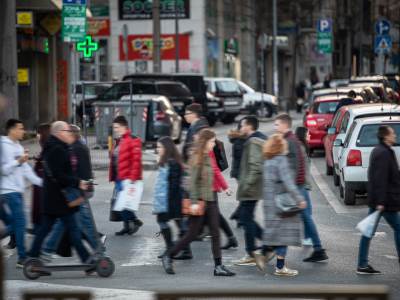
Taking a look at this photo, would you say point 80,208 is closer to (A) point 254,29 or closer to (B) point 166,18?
(B) point 166,18

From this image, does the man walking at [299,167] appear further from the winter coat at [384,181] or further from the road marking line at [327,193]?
the road marking line at [327,193]

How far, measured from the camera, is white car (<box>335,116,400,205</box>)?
18.3 m

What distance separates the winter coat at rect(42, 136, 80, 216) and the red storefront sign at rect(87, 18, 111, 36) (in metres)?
49.3

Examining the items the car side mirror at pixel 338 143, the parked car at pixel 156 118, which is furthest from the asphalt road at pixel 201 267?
the parked car at pixel 156 118

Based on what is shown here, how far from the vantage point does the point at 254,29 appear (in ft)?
233

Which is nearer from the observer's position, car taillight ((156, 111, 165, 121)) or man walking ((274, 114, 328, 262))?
man walking ((274, 114, 328, 262))

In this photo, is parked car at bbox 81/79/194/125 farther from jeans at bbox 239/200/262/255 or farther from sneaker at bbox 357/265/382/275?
sneaker at bbox 357/265/382/275

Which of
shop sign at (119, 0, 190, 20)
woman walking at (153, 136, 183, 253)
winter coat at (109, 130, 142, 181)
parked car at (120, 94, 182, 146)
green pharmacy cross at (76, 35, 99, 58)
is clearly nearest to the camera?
woman walking at (153, 136, 183, 253)

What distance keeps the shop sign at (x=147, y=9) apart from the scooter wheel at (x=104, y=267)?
1691 inches

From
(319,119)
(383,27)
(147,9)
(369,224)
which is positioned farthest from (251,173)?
(147,9)

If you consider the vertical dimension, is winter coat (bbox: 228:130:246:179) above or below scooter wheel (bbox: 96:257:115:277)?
above

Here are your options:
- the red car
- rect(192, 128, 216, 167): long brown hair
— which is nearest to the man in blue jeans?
rect(192, 128, 216, 167): long brown hair

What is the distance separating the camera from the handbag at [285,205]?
11.8 m

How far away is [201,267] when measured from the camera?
1267 cm
